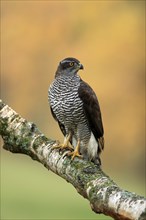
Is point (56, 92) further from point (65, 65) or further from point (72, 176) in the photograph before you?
point (72, 176)

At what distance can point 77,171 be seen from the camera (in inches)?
153

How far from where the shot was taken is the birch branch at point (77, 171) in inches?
126

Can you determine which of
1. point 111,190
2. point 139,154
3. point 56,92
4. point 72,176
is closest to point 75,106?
point 56,92

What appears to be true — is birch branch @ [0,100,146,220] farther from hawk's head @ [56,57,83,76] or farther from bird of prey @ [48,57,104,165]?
hawk's head @ [56,57,83,76]

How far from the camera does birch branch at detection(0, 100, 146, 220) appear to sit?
10.5 ft

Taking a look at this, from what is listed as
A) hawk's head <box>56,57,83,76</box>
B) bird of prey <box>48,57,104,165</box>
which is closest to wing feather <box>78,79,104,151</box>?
bird of prey <box>48,57,104,165</box>

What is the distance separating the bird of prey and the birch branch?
0.67m

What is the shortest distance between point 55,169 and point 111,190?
2.46ft

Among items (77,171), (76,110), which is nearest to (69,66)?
(76,110)

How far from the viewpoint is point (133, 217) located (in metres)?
3.12

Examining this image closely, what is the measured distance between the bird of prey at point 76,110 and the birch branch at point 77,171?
0.67 metres

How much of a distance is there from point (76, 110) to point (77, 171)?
1.24 metres

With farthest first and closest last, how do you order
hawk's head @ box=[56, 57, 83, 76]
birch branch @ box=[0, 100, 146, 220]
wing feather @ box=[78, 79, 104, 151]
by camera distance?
hawk's head @ box=[56, 57, 83, 76], wing feather @ box=[78, 79, 104, 151], birch branch @ box=[0, 100, 146, 220]

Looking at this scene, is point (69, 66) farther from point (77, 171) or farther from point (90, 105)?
point (77, 171)
